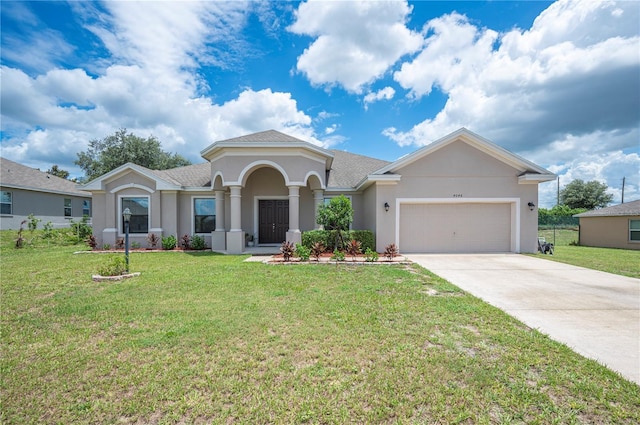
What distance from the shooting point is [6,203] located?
17.7m

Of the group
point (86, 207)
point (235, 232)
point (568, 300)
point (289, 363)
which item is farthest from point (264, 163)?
point (86, 207)

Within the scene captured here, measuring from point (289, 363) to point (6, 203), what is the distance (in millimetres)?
24774

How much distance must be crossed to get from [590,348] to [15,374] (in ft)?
23.0

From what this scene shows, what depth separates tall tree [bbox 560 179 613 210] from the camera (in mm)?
36219

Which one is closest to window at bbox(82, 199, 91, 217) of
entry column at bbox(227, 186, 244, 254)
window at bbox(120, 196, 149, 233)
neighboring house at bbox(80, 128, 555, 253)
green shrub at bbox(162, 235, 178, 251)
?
window at bbox(120, 196, 149, 233)

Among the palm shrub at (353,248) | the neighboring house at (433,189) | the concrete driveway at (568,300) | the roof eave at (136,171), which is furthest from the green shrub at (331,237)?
the roof eave at (136,171)

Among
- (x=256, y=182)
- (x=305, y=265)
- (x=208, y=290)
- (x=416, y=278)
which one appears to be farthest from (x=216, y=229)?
(x=416, y=278)

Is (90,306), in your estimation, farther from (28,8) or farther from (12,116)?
(12,116)

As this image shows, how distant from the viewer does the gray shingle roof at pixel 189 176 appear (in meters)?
14.7

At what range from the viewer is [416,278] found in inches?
294

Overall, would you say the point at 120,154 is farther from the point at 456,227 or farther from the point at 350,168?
the point at 456,227

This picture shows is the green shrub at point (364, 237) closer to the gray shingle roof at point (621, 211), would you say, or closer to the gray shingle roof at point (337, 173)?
the gray shingle roof at point (337, 173)

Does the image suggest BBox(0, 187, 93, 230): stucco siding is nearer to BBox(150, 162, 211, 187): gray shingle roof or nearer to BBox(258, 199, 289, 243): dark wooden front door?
BBox(150, 162, 211, 187): gray shingle roof

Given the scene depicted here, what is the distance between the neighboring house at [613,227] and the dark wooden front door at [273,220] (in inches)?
881
